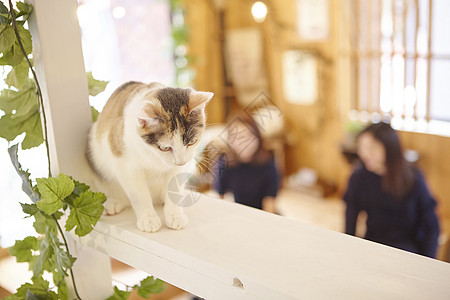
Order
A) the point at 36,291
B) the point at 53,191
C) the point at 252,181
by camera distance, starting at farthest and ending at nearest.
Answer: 1. the point at 252,181
2. the point at 36,291
3. the point at 53,191

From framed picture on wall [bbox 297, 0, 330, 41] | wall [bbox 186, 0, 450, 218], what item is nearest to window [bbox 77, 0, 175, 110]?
wall [bbox 186, 0, 450, 218]

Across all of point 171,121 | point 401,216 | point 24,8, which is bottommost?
point 401,216

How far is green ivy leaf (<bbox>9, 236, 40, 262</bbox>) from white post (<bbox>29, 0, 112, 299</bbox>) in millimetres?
78

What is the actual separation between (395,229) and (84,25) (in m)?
3.21

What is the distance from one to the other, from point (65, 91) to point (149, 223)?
292 millimetres

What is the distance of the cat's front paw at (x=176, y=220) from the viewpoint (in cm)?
80

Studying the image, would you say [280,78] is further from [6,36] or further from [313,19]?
[6,36]

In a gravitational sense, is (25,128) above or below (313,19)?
below

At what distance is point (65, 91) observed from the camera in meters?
0.85

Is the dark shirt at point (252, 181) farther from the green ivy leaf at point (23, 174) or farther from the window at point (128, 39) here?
the green ivy leaf at point (23, 174)

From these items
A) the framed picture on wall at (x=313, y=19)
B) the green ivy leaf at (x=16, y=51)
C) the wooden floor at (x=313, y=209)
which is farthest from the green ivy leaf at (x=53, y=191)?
the framed picture on wall at (x=313, y=19)

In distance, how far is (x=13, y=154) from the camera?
2.66 feet

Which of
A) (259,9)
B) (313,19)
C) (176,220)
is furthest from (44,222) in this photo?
(259,9)

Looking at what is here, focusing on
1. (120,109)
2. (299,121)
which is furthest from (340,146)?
(120,109)
